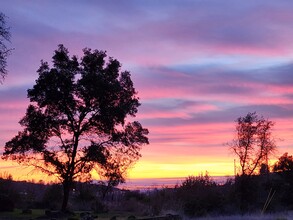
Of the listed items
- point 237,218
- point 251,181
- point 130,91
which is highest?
point 130,91

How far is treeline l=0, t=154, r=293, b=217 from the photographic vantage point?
41.4m

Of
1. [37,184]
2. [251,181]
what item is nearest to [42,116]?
[251,181]

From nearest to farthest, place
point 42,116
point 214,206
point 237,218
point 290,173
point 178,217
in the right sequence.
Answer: point 237,218 < point 178,217 < point 42,116 < point 214,206 < point 290,173

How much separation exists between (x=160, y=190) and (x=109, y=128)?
525 inches

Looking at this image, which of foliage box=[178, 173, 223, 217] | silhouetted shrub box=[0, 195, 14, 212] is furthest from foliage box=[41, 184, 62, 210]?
foliage box=[178, 173, 223, 217]

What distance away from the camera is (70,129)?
37250mm

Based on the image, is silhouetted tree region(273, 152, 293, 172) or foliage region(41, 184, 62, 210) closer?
foliage region(41, 184, 62, 210)

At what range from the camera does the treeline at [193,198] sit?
1631 inches

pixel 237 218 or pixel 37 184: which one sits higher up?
pixel 37 184

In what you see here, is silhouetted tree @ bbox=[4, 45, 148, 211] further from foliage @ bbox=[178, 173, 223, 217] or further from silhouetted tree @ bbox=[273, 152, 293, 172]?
silhouetted tree @ bbox=[273, 152, 293, 172]

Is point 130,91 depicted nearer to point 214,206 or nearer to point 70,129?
point 70,129

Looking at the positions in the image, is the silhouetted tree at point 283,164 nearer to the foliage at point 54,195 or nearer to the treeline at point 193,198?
the treeline at point 193,198

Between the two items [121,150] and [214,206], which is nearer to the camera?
[121,150]

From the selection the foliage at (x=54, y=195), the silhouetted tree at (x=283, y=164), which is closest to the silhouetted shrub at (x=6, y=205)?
the foliage at (x=54, y=195)
